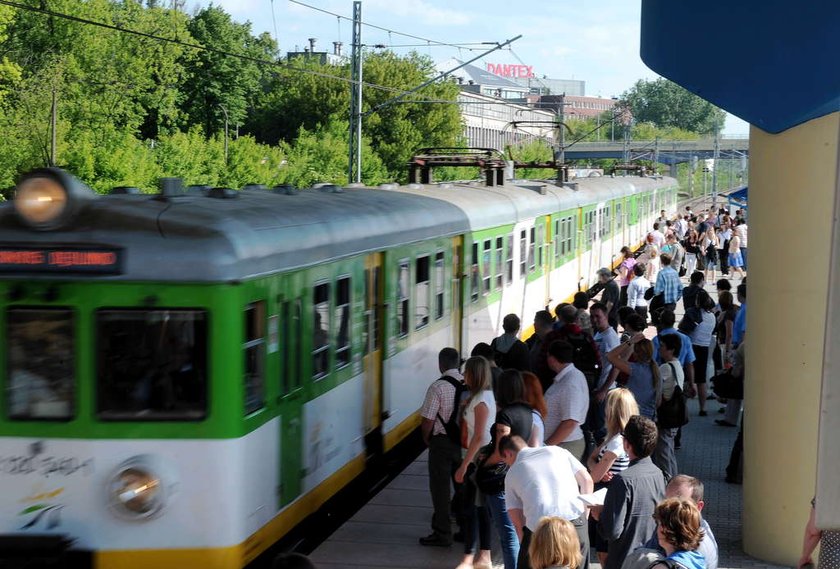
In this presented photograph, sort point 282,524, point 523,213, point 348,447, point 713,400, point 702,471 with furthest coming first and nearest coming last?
point 523,213, point 713,400, point 702,471, point 348,447, point 282,524

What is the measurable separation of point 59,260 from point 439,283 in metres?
7.04

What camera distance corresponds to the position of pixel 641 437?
23.8 ft

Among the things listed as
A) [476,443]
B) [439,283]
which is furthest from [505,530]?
[439,283]

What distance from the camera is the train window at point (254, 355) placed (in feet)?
27.8

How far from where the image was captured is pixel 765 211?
1020cm

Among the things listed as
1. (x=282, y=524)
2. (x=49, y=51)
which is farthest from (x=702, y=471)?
(x=49, y=51)

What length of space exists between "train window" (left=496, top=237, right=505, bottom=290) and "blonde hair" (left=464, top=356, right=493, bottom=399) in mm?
9021

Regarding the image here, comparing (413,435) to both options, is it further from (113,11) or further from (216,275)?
(113,11)

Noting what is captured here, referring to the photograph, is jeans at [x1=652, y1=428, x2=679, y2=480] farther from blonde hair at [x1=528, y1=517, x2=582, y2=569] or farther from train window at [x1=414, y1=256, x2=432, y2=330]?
blonde hair at [x1=528, y1=517, x2=582, y2=569]

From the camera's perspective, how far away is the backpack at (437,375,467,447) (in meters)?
10.0

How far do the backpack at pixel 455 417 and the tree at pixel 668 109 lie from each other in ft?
617

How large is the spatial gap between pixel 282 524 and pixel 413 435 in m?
5.64

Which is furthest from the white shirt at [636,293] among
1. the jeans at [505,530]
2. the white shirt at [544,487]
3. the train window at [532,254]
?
the white shirt at [544,487]

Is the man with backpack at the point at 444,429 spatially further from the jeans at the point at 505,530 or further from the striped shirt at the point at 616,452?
the striped shirt at the point at 616,452
